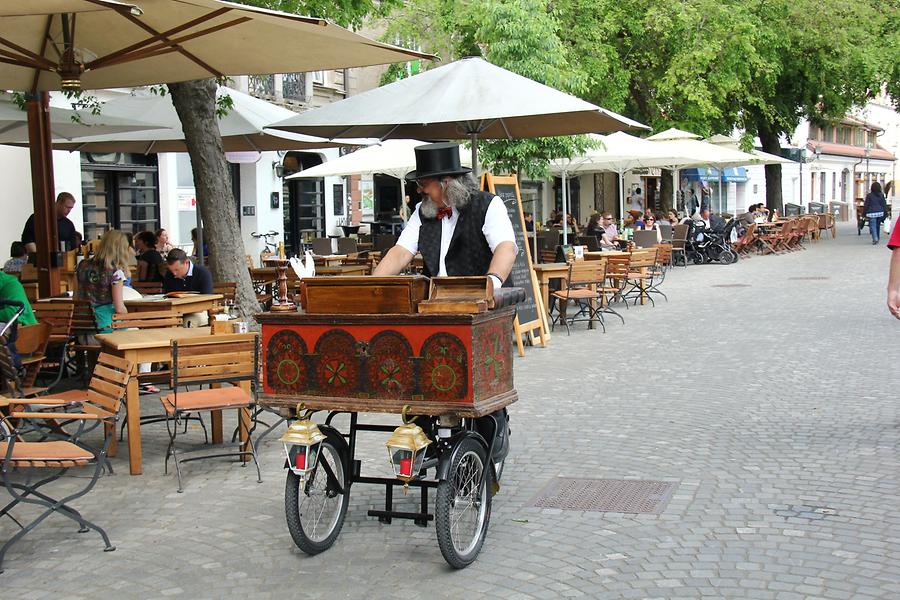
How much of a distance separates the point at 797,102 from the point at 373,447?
29272 mm

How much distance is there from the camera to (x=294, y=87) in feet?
87.2

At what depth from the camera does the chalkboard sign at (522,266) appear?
12102mm

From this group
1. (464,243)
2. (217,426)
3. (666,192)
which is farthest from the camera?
(666,192)

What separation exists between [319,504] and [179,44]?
13.7 ft

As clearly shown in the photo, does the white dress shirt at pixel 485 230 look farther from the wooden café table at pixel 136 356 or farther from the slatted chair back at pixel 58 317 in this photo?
the slatted chair back at pixel 58 317

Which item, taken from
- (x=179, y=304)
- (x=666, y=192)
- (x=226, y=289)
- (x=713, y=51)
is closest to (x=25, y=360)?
(x=179, y=304)

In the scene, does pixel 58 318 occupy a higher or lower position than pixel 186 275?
lower

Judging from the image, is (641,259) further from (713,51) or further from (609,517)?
(713,51)

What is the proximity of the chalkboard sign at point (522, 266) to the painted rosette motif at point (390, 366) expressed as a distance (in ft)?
23.2

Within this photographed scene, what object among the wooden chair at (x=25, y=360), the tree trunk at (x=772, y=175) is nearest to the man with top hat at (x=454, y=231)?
the wooden chair at (x=25, y=360)

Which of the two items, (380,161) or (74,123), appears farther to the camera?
(380,161)

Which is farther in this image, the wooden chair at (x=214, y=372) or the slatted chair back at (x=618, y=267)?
the slatted chair back at (x=618, y=267)

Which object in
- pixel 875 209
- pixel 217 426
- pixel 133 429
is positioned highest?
pixel 875 209

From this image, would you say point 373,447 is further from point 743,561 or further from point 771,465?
point 743,561
